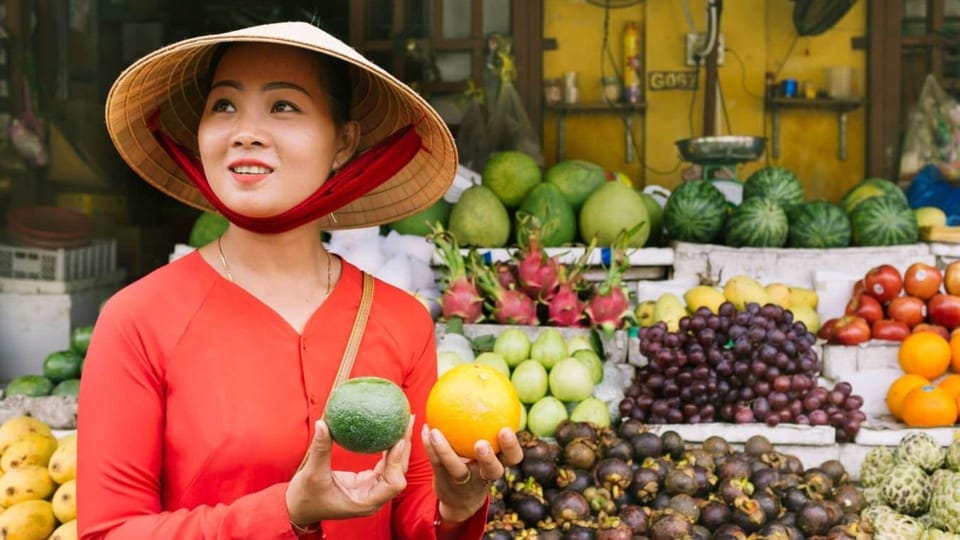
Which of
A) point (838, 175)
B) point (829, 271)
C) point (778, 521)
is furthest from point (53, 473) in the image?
point (838, 175)

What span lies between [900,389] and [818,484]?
2.79ft

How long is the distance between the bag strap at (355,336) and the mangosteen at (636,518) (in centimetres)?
122

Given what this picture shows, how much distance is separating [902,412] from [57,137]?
4870 millimetres

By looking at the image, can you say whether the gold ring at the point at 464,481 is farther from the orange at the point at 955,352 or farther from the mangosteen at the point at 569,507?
the orange at the point at 955,352

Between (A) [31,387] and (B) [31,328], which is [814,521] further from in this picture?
(B) [31,328]

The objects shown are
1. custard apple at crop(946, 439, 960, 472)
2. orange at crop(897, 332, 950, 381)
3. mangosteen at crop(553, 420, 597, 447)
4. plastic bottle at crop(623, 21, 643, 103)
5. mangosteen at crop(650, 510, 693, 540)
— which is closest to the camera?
mangosteen at crop(650, 510, 693, 540)

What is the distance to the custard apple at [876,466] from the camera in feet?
10.2

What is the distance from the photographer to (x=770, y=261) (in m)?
4.30

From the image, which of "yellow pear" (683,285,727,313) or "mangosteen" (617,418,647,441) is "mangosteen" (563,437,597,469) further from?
"yellow pear" (683,285,727,313)

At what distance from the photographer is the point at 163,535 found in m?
1.32

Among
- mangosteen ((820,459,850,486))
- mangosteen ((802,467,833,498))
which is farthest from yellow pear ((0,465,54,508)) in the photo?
mangosteen ((820,459,850,486))

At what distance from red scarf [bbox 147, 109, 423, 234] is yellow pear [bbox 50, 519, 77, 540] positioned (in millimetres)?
1429

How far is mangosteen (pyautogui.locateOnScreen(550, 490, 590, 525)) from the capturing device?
256cm

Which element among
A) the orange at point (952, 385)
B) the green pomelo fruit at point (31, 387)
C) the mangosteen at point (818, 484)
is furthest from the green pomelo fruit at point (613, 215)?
the green pomelo fruit at point (31, 387)
